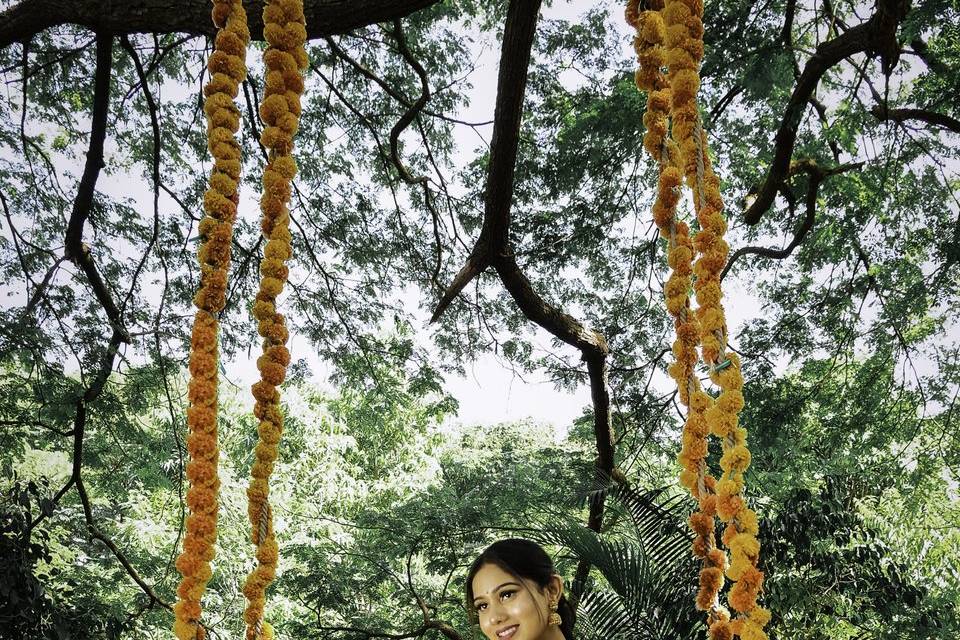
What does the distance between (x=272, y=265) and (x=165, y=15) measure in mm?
1968

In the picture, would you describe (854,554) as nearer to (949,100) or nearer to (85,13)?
(949,100)

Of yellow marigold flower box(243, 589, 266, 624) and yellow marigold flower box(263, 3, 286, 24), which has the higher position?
yellow marigold flower box(263, 3, 286, 24)

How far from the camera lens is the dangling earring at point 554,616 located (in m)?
1.89

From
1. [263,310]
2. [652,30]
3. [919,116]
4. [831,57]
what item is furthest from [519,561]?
[919,116]

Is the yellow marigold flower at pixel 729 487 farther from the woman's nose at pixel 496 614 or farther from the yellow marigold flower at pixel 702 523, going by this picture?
the woman's nose at pixel 496 614

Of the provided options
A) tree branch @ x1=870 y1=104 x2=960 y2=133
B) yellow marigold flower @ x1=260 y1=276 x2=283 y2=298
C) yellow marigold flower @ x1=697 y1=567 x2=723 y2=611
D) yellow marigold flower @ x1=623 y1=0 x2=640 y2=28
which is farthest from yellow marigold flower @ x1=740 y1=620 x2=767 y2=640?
tree branch @ x1=870 y1=104 x2=960 y2=133

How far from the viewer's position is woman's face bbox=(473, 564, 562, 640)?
71.6 inches

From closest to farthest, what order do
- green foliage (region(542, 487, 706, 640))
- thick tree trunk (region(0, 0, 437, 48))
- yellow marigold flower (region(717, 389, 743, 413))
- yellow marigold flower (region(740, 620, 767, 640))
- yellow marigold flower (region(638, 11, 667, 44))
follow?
yellow marigold flower (region(740, 620, 767, 640)), yellow marigold flower (region(717, 389, 743, 413)), yellow marigold flower (region(638, 11, 667, 44)), green foliage (region(542, 487, 706, 640)), thick tree trunk (region(0, 0, 437, 48))

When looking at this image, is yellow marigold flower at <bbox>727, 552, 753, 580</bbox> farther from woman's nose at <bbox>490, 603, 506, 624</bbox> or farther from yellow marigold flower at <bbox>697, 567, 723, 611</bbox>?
woman's nose at <bbox>490, 603, 506, 624</bbox>

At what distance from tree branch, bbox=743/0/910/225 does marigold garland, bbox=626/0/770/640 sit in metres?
1.81

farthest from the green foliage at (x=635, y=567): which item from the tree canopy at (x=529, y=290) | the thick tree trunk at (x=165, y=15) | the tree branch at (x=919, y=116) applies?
the tree branch at (x=919, y=116)

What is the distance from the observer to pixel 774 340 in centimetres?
546

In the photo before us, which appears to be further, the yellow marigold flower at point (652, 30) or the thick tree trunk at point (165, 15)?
the thick tree trunk at point (165, 15)

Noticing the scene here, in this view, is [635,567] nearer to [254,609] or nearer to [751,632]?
[751,632]
